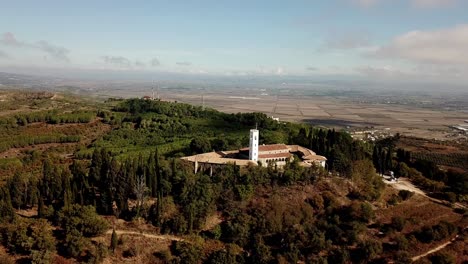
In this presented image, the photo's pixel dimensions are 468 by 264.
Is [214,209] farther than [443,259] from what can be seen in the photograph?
Yes

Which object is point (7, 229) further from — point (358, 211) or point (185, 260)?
point (358, 211)

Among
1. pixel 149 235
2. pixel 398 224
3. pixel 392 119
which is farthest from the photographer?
pixel 392 119

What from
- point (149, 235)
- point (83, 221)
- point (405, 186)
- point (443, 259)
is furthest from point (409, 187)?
point (83, 221)

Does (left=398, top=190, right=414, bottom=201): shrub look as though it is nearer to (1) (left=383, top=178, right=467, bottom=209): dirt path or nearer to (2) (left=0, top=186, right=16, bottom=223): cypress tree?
(1) (left=383, top=178, right=467, bottom=209): dirt path

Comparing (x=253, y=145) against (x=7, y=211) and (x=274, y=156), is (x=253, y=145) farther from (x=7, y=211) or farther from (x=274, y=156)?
(x=7, y=211)

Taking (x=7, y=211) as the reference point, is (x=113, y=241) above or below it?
below

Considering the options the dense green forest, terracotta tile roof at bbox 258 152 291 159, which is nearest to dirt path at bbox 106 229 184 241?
the dense green forest

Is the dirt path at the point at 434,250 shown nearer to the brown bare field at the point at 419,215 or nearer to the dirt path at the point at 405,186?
the brown bare field at the point at 419,215

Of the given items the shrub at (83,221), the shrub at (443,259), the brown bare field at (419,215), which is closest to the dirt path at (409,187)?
the brown bare field at (419,215)
